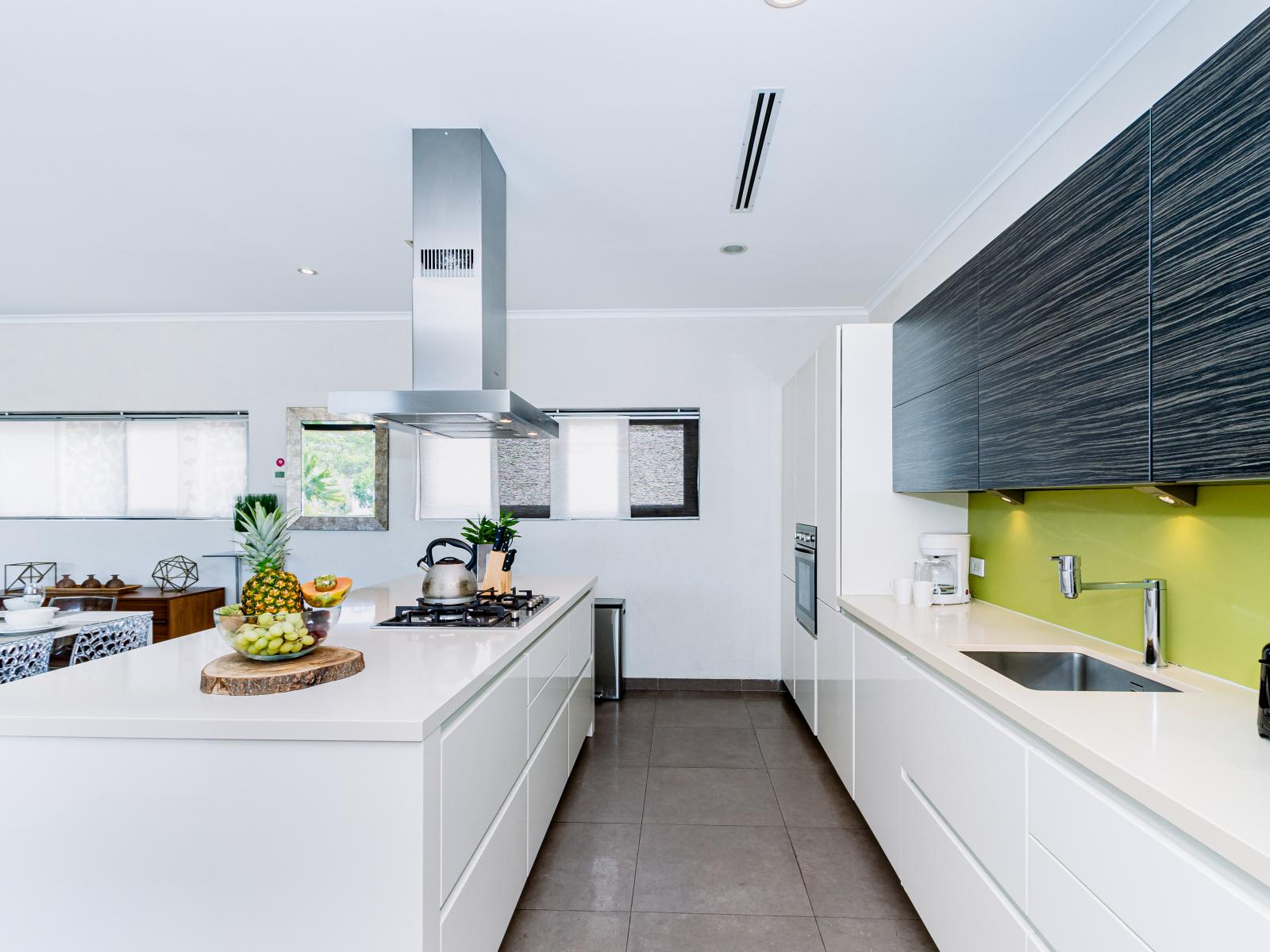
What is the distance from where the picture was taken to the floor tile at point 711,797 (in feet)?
A: 9.14

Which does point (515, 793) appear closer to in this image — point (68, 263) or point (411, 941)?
point (411, 941)

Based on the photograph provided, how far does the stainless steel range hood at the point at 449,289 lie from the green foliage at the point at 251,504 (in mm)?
2509

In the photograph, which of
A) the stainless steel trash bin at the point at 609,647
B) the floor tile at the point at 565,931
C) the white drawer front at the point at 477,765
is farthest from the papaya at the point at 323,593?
the stainless steel trash bin at the point at 609,647

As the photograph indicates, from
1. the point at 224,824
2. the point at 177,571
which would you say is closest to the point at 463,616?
the point at 224,824

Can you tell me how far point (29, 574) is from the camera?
4.75m

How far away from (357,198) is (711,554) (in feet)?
9.71

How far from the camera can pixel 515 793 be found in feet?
6.53

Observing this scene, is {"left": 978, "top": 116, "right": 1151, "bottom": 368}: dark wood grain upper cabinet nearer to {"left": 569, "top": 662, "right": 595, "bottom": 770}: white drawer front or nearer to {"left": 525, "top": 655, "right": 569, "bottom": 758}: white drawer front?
{"left": 525, "top": 655, "right": 569, "bottom": 758}: white drawer front

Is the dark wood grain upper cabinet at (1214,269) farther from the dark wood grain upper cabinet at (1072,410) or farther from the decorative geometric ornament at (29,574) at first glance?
the decorative geometric ornament at (29,574)

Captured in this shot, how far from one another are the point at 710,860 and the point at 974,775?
1.21 metres

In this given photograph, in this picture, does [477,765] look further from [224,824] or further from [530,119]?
[530,119]

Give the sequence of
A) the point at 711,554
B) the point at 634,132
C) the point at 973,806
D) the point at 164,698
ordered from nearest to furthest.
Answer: the point at 164,698 < the point at 973,806 < the point at 634,132 < the point at 711,554

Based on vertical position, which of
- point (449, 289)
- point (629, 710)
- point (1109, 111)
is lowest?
point (629, 710)

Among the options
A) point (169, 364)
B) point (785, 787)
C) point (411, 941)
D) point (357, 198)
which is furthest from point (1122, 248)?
point (169, 364)
